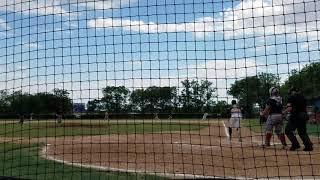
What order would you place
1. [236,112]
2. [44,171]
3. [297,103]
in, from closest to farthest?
[44,171] → [297,103] → [236,112]

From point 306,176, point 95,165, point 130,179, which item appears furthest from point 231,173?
point 95,165

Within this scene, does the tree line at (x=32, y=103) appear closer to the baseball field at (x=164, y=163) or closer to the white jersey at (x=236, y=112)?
the baseball field at (x=164, y=163)

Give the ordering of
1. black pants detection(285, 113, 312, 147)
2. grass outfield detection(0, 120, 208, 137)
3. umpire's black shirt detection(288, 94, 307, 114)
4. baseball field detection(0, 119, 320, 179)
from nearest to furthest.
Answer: baseball field detection(0, 119, 320, 179), black pants detection(285, 113, 312, 147), umpire's black shirt detection(288, 94, 307, 114), grass outfield detection(0, 120, 208, 137)

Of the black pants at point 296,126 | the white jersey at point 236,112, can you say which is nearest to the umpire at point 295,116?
the black pants at point 296,126

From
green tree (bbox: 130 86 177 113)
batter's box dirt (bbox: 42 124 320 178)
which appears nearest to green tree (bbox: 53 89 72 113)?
batter's box dirt (bbox: 42 124 320 178)

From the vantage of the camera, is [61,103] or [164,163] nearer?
[164,163]

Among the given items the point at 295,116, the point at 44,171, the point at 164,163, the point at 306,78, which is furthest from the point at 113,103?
the point at 306,78

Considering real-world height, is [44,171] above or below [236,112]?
below

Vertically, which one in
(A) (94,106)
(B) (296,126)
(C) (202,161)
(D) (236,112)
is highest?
(A) (94,106)

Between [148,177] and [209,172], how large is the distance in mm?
1258

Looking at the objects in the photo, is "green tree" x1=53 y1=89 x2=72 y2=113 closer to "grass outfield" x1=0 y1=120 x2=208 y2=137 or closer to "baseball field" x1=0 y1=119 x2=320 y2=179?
"baseball field" x1=0 y1=119 x2=320 y2=179

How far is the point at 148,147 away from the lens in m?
13.5

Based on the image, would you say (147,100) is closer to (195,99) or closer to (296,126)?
(195,99)

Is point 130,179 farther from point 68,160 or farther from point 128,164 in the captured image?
point 68,160
